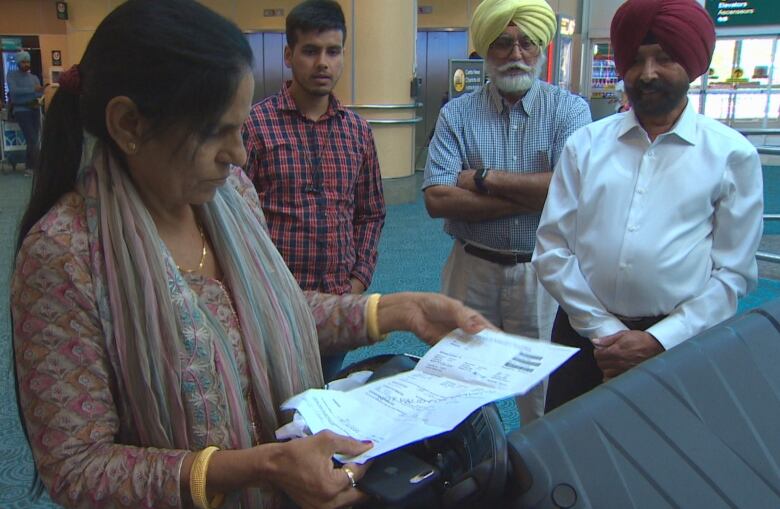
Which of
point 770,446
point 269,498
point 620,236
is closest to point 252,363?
point 269,498

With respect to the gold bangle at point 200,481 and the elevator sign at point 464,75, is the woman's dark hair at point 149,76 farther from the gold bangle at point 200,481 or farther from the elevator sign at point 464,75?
the elevator sign at point 464,75

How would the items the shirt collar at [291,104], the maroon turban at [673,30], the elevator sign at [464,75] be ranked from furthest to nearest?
the elevator sign at [464,75] → the shirt collar at [291,104] → the maroon turban at [673,30]

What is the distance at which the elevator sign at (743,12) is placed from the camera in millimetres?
8922

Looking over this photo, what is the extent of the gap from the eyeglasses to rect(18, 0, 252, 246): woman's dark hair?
138cm

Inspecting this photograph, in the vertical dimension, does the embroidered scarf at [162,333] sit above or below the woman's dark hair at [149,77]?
below

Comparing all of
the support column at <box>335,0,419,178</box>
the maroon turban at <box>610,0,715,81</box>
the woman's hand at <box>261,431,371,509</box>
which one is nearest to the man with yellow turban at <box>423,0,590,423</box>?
the maroon turban at <box>610,0,715,81</box>


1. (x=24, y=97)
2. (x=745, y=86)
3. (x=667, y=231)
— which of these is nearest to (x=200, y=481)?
(x=667, y=231)

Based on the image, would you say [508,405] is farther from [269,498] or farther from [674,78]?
[269,498]

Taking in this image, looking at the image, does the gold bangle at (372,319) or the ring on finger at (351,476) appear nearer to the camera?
the ring on finger at (351,476)

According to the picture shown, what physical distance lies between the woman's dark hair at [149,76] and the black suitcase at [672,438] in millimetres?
687

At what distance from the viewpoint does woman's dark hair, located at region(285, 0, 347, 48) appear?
→ 8.10 feet

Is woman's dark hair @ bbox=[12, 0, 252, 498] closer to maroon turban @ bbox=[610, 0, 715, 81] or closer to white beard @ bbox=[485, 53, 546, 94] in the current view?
maroon turban @ bbox=[610, 0, 715, 81]

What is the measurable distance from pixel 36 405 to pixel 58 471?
10cm

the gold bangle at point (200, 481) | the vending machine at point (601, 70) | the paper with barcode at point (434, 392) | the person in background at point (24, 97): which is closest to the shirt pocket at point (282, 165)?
the paper with barcode at point (434, 392)
